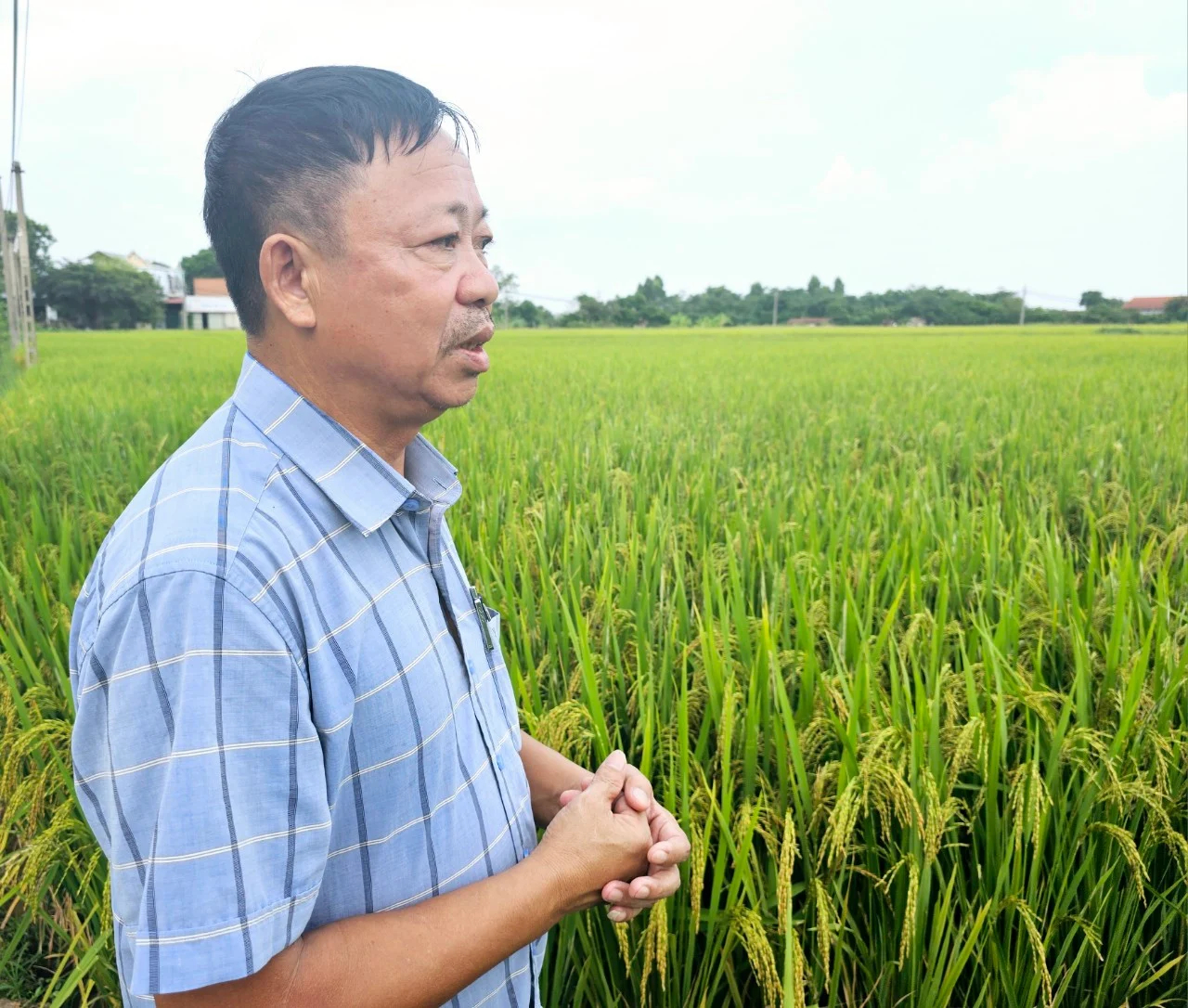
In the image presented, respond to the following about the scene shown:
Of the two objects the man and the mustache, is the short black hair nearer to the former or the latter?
the man

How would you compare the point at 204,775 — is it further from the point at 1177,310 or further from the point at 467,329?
the point at 1177,310

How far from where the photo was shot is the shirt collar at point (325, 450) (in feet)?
3.13

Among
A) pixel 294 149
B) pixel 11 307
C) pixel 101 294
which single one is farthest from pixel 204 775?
pixel 101 294

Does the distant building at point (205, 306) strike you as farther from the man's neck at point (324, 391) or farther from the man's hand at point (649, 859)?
the man's hand at point (649, 859)

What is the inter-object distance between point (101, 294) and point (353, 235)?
58.5 m

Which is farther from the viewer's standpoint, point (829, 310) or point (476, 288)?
point (829, 310)

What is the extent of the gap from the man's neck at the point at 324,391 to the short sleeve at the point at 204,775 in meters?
0.30

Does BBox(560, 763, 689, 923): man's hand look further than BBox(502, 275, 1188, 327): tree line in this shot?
No

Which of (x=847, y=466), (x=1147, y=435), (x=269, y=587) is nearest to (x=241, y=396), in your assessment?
(x=269, y=587)

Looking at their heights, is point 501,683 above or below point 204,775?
below

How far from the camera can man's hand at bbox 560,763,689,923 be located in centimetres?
108

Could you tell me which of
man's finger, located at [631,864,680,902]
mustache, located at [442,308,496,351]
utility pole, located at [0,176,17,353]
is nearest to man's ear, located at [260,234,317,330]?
mustache, located at [442,308,496,351]

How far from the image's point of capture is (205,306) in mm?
64875

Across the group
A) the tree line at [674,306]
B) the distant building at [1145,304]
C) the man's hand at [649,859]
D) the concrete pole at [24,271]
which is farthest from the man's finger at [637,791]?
the distant building at [1145,304]
